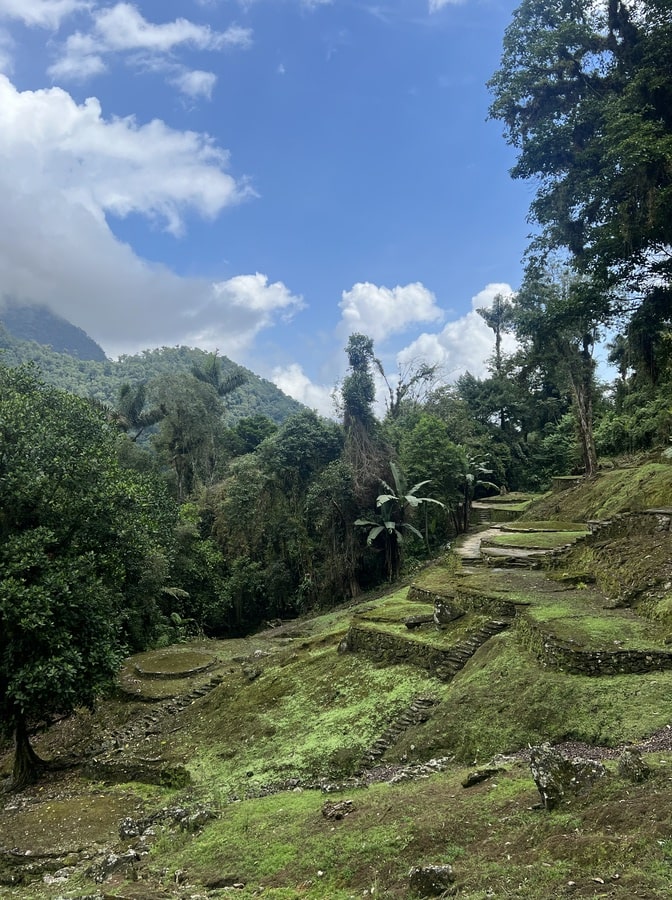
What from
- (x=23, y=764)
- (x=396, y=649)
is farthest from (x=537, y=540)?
(x=23, y=764)

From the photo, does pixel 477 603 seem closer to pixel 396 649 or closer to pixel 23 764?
pixel 396 649

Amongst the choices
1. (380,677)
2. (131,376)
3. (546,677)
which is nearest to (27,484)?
(380,677)

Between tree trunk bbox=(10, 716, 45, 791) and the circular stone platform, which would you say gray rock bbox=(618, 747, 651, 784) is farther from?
the circular stone platform

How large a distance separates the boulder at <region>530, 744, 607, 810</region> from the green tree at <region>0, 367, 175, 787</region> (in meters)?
10.1

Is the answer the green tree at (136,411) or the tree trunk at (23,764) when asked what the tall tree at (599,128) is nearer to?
the tree trunk at (23,764)

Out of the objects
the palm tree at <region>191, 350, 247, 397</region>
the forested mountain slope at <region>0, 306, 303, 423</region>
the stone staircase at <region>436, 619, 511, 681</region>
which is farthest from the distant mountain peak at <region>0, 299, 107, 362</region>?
the stone staircase at <region>436, 619, 511, 681</region>

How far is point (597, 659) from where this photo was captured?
945 centimetres

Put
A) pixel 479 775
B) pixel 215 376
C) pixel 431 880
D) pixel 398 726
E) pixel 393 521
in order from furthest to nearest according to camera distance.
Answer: pixel 215 376 → pixel 393 521 → pixel 398 726 → pixel 479 775 → pixel 431 880

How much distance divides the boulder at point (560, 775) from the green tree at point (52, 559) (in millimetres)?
10098

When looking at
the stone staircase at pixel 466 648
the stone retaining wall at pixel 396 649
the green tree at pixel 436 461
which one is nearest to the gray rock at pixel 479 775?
the stone staircase at pixel 466 648

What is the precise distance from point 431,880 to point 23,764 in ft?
42.0

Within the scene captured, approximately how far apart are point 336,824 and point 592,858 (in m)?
3.50

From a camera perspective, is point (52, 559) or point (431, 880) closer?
point (431, 880)

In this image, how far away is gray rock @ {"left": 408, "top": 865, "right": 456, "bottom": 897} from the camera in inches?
191
